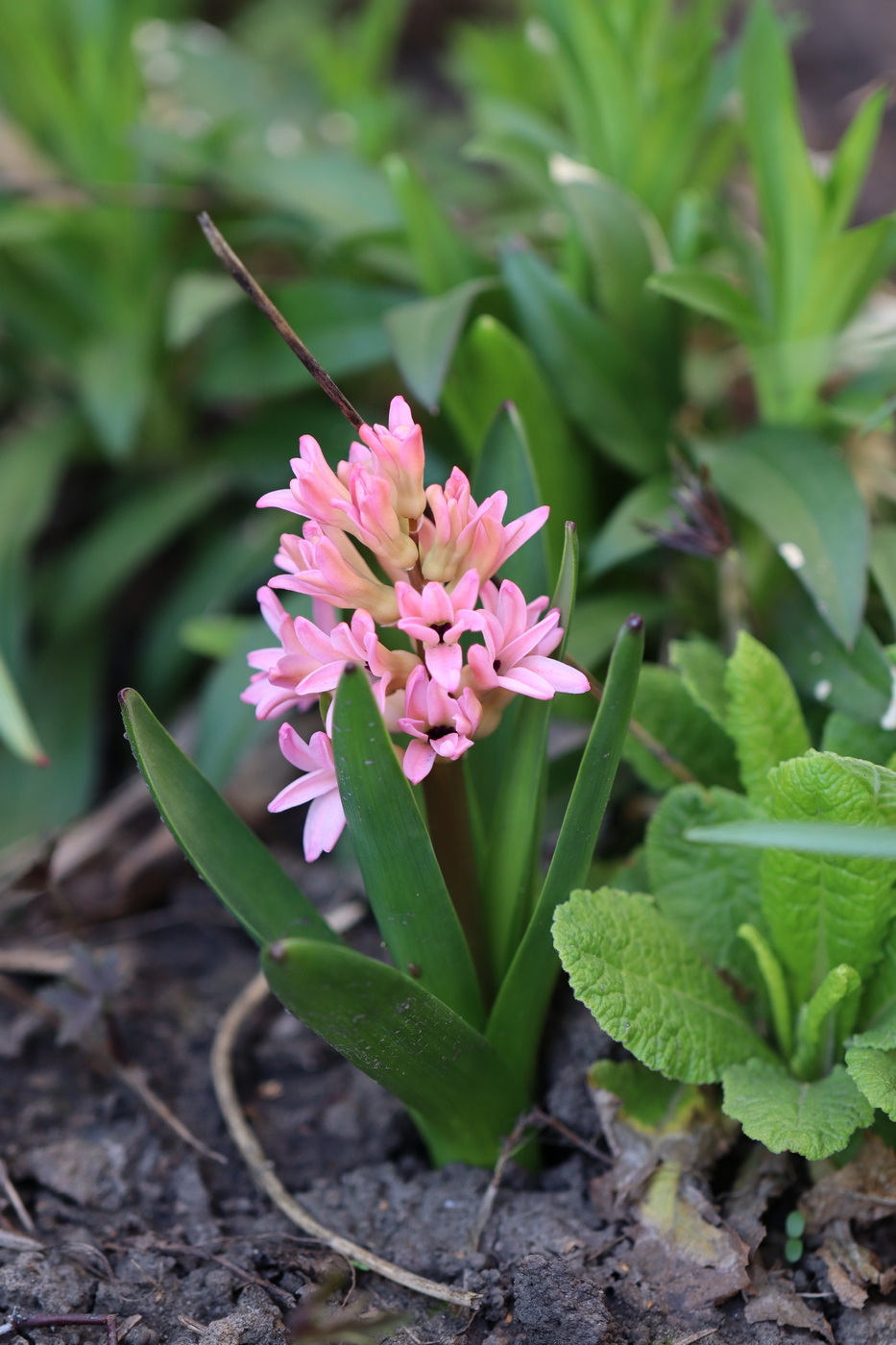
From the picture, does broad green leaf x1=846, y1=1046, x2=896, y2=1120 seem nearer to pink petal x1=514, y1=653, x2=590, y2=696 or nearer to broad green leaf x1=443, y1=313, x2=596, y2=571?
pink petal x1=514, y1=653, x2=590, y2=696

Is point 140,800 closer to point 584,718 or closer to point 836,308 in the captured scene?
point 584,718

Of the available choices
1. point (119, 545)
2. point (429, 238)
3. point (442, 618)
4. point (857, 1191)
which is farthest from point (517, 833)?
point (119, 545)

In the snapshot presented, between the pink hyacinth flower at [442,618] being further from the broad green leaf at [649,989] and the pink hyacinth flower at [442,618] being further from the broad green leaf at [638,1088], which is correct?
the broad green leaf at [638,1088]

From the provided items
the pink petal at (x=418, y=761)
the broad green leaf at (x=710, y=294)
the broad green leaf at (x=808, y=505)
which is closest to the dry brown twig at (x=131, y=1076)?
the pink petal at (x=418, y=761)

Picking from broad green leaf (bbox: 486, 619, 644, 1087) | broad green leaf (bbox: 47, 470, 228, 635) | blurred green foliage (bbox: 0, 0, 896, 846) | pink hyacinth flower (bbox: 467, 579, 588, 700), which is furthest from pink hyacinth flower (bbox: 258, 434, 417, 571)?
broad green leaf (bbox: 47, 470, 228, 635)

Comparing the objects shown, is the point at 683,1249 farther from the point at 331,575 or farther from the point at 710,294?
the point at 710,294

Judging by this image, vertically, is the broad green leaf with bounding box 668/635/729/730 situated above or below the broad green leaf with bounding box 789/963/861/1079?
above

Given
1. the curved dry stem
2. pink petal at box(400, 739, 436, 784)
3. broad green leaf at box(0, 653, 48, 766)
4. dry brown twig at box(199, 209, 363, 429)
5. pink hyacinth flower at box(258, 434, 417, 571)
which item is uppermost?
dry brown twig at box(199, 209, 363, 429)
